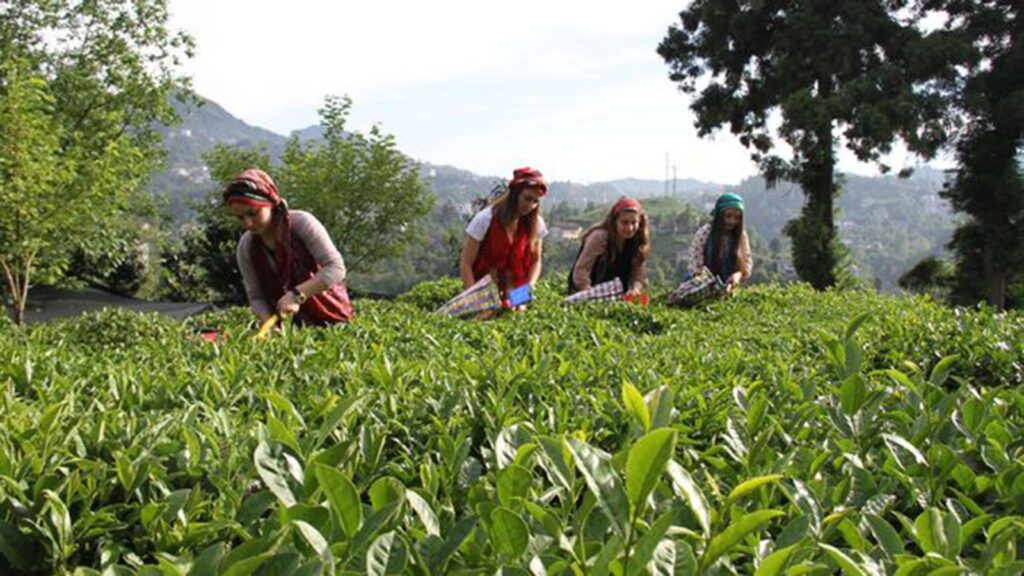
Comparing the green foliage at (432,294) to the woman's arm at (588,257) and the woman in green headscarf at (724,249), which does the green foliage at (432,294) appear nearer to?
the woman's arm at (588,257)

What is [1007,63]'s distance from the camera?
19375mm

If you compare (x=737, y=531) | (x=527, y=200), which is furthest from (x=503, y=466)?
(x=527, y=200)

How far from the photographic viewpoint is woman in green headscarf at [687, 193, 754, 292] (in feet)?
23.1

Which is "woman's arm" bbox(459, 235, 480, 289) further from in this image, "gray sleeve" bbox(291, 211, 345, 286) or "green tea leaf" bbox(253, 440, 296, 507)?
"green tea leaf" bbox(253, 440, 296, 507)

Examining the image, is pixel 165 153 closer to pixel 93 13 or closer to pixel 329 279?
pixel 93 13

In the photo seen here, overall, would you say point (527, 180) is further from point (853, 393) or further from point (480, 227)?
point (853, 393)

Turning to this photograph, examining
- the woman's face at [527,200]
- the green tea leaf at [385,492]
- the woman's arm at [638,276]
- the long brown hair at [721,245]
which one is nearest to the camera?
the green tea leaf at [385,492]

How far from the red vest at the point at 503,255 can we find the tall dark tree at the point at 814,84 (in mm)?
14480

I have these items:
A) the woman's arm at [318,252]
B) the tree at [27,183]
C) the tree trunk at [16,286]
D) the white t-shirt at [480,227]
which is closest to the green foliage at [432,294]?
the white t-shirt at [480,227]

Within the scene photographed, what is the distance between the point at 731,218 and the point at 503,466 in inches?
241

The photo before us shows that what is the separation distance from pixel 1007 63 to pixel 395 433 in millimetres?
22289

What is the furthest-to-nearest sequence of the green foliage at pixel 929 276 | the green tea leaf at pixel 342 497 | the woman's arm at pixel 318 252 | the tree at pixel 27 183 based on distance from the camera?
the green foliage at pixel 929 276
the tree at pixel 27 183
the woman's arm at pixel 318 252
the green tea leaf at pixel 342 497

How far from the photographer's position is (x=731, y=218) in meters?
6.98

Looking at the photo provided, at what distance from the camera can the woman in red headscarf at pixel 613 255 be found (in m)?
6.51
